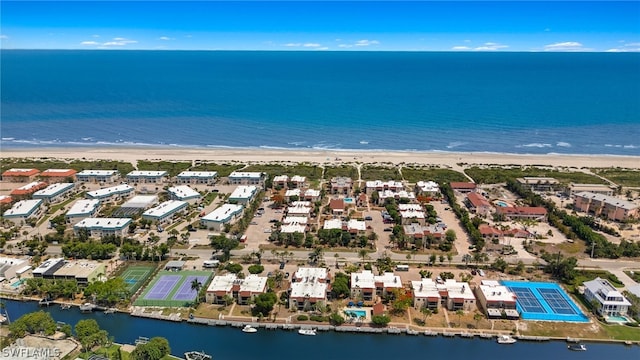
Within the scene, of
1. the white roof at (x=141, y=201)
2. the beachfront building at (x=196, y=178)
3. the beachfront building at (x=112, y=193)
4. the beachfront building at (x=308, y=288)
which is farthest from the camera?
the beachfront building at (x=196, y=178)

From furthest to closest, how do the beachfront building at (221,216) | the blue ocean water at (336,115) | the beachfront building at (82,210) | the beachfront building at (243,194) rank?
the blue ocean water at (336,115) < the beachfront building at (243,194) < the beachfront building at (82,210) < the beachfront building at (221,216)

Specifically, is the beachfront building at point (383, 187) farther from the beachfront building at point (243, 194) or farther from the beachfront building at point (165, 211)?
the beachfront building at point (165, 211)

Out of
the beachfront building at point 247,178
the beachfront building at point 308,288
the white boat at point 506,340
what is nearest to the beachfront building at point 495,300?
the white boat at point 506,340

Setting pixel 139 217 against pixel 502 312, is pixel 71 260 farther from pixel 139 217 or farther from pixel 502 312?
pixel 502 312

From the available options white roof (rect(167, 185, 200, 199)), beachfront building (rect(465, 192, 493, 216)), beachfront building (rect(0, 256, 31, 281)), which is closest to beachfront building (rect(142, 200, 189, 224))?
white roof (rect(167, 185, 200, 199))

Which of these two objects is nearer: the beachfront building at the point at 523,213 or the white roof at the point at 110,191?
the beachfront building at the point at 523,213

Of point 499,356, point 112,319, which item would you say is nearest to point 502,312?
point 499,356

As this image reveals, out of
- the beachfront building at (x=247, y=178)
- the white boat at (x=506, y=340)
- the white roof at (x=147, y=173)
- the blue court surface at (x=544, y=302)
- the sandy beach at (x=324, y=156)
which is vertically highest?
the sandy beach at (x=324, y=156)
